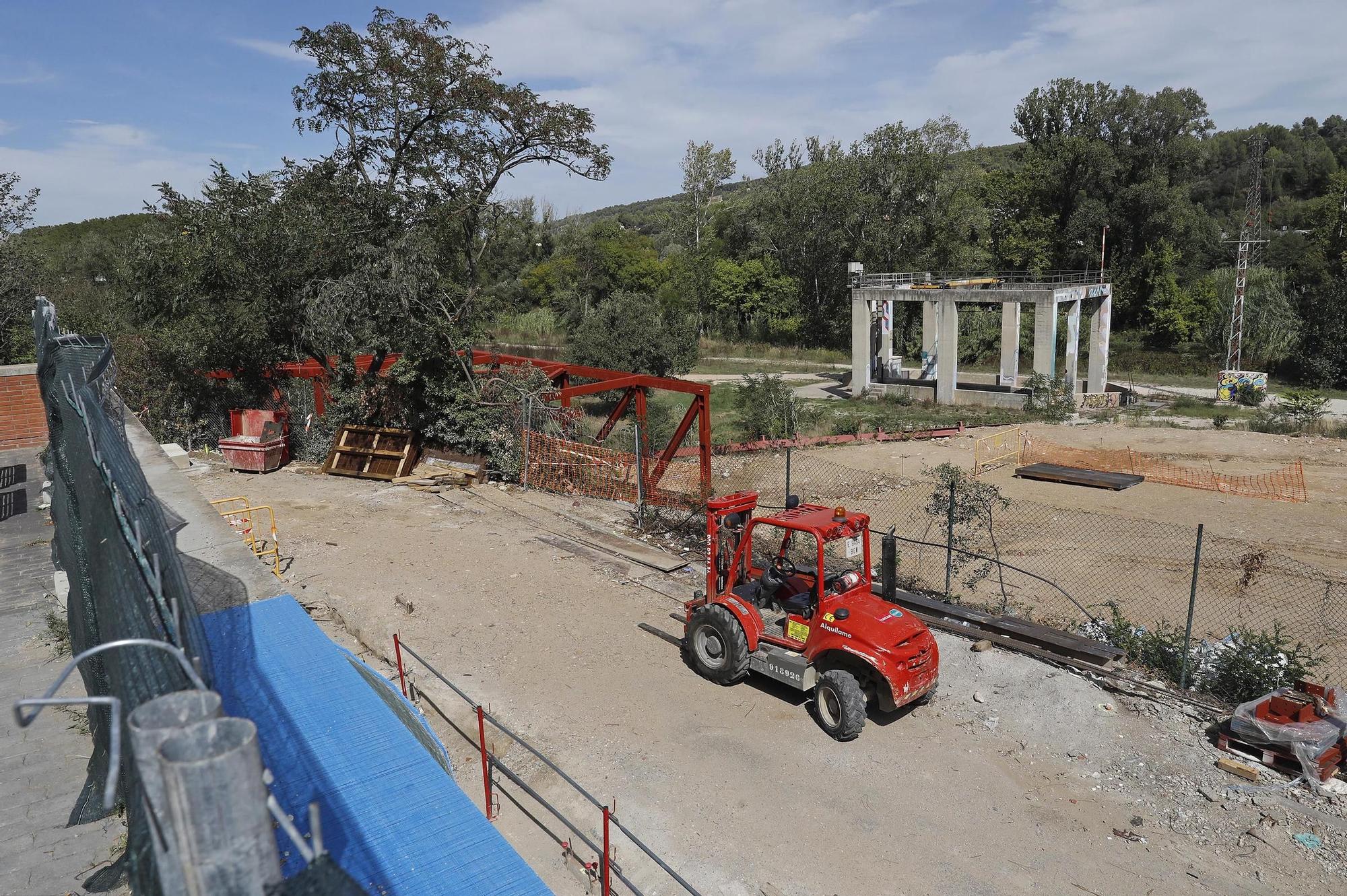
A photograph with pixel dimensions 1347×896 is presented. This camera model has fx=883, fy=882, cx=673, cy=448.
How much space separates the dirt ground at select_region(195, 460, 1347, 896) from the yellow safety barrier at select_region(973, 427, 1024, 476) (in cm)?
1317

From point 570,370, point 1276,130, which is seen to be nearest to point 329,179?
point 570,370

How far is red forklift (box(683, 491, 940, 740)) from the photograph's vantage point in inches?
339

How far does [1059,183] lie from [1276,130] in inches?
2659

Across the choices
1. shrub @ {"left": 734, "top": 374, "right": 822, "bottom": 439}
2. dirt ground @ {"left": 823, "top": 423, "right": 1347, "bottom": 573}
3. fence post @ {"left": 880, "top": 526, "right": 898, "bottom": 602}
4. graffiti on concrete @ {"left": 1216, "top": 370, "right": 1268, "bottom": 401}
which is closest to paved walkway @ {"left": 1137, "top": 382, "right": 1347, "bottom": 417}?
graffiti on concrete @ {"left": 1216, "top": 370, "right": 1268, "bottom": 401}

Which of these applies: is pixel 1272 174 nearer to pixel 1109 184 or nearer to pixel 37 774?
pixel 1109 184

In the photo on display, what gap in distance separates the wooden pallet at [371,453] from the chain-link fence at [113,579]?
10.9 metres

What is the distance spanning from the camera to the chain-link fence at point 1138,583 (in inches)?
383

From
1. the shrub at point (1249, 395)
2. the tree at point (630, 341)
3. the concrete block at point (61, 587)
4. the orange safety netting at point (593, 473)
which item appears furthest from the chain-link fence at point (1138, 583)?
the shrub at point (1249, 395)

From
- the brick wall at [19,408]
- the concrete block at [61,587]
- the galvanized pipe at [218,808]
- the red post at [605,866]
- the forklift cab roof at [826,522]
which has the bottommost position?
the red post at [605,866]

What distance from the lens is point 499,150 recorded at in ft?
82.8

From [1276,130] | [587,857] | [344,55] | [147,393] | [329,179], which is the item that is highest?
[1276,130]

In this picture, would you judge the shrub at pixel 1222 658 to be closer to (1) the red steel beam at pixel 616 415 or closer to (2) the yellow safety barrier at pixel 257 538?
(1) the red steel beam at pixel 616 415

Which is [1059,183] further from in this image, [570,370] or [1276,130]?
[1276,130]

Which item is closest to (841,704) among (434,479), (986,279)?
(434,479)
